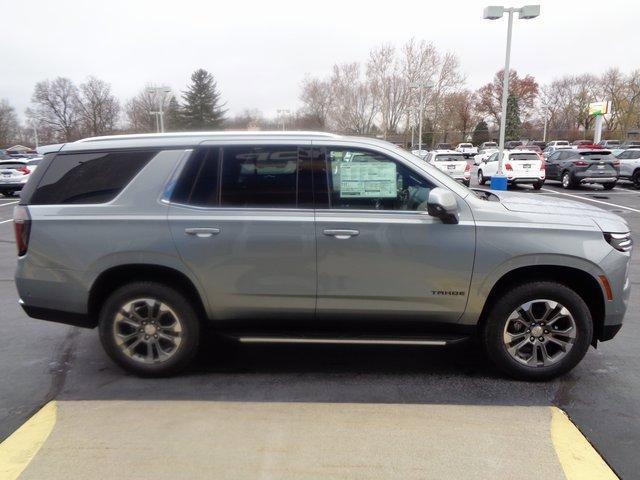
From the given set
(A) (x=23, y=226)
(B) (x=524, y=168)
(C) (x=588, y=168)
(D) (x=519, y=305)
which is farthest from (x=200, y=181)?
(C) (x=588, y=168)

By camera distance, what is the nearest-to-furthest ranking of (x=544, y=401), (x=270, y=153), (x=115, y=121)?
(x=544, y=401) → (x=270, y=153) → (x=115, y=121)

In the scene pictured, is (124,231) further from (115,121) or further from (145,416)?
(115,121)

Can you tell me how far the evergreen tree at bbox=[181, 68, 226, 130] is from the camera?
67.1m

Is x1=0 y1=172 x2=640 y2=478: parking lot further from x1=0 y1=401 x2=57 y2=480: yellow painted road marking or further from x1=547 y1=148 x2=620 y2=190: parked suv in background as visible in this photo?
x1=547 y1=148 x2=620 y2=190: parked suv in background

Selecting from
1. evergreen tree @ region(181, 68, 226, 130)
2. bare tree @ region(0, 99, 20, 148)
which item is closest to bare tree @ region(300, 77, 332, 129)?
evergreen tree @ region(181, 68, 226, 130)

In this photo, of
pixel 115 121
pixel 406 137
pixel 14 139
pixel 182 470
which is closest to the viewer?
pixel 182 470

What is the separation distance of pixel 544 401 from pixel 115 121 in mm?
81814

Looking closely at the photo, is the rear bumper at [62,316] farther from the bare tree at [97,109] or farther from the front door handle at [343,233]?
the bare tree at [97,109]

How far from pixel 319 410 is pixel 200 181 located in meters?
1.87

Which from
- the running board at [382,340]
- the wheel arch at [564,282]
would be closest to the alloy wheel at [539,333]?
the wheel arch at [564,282]

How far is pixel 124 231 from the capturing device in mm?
3615

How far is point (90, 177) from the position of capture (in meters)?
3.78

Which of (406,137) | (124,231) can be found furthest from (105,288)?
(406,137)

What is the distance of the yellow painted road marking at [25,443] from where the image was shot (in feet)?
8.96
